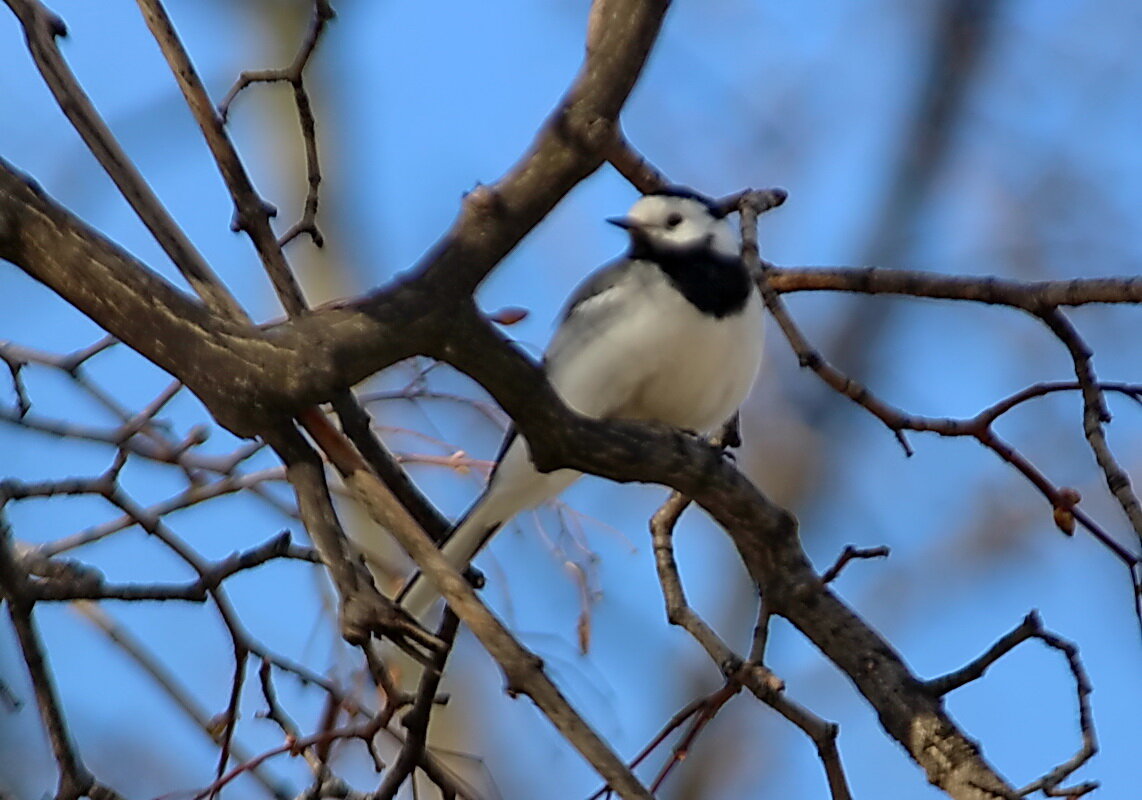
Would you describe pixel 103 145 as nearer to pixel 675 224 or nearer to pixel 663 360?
pixel 663 360

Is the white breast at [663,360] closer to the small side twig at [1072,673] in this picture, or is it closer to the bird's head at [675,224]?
the bird's head at [675,224]

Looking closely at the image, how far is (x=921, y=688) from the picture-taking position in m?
2.42

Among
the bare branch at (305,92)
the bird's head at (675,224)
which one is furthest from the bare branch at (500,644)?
the bird's head at (675,224)

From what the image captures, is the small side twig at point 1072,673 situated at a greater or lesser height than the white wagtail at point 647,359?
lesser

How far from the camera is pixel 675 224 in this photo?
411 cm

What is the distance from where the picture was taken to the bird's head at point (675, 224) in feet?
13.3

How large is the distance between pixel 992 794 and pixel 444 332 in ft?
3.75

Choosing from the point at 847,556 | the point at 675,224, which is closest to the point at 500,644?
the point at 847,556

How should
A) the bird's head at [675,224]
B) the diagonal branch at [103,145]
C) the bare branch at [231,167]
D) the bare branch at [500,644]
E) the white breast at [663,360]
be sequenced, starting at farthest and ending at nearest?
the bird's head at [675,224] → the white breast at [663,360] → the bare branch at [231,167] → the diagonal branch at [103,145] → the bare branch at [500,644]

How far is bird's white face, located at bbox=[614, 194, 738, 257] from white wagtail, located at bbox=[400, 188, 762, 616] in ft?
0.87

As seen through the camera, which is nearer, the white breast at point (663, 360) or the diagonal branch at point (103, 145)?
the diagonal branch at point (103, 145)

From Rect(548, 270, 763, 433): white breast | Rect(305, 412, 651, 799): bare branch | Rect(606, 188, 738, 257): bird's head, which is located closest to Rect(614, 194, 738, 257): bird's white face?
Rect(606, 188, 738, 257): bird's head

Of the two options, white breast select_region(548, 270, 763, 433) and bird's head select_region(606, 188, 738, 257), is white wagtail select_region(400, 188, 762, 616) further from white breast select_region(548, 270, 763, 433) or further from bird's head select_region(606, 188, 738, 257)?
bird's head select_region(606, 188, 738, 257)

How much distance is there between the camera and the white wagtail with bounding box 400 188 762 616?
11.5ft
